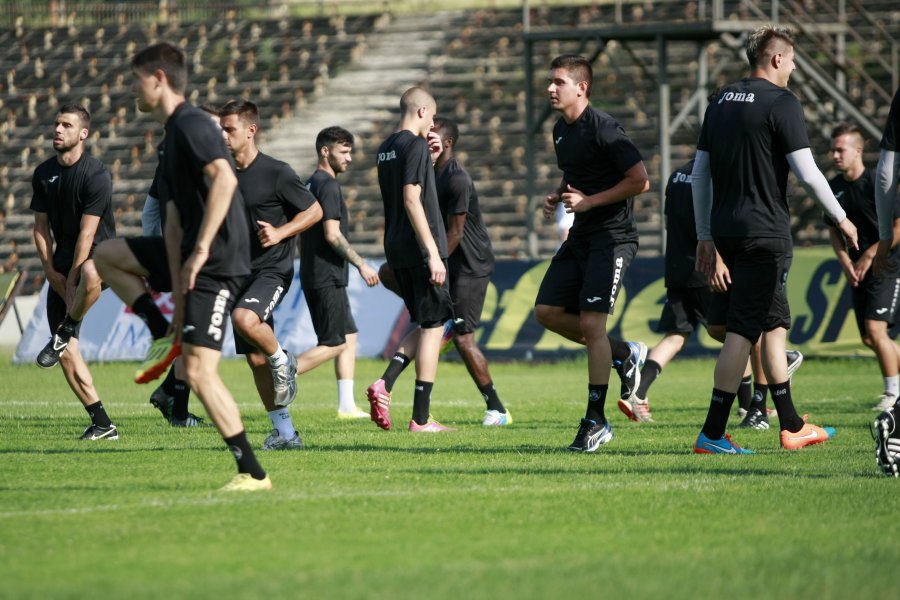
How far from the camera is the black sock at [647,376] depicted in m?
11.7

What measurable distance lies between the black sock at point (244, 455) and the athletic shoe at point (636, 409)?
177 inches

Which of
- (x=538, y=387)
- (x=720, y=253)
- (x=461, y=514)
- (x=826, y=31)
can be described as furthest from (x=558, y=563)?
(x=826, y=31)

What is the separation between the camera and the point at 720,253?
8.83 metres

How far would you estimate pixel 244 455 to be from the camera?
23.3 ft

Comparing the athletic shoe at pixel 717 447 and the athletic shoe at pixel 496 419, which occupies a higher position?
the athletic shoe at pixel 717 447

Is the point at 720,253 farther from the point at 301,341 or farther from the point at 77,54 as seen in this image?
the point at 77,54

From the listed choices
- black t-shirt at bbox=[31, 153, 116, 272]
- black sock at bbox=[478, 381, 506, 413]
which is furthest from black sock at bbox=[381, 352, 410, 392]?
black t-shirt at bbox=[31, 153, 116, 272]

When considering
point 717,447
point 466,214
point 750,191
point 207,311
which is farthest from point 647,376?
point 207,311

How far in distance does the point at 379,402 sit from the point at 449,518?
4269 mm

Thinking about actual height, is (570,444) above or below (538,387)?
above

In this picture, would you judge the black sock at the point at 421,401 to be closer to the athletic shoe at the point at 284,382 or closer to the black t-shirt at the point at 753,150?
the athletic shoe at the point at 284,382

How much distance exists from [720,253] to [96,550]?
4.62 m

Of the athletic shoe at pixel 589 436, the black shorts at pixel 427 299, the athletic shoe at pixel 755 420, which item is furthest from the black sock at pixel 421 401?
the athletic shoe at pixel 755 420

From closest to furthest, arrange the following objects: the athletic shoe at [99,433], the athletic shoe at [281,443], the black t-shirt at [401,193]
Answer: the athletic shoe at [281,443]
the athletic shoe at [99,433]
the black t-shirt at [401,193]
